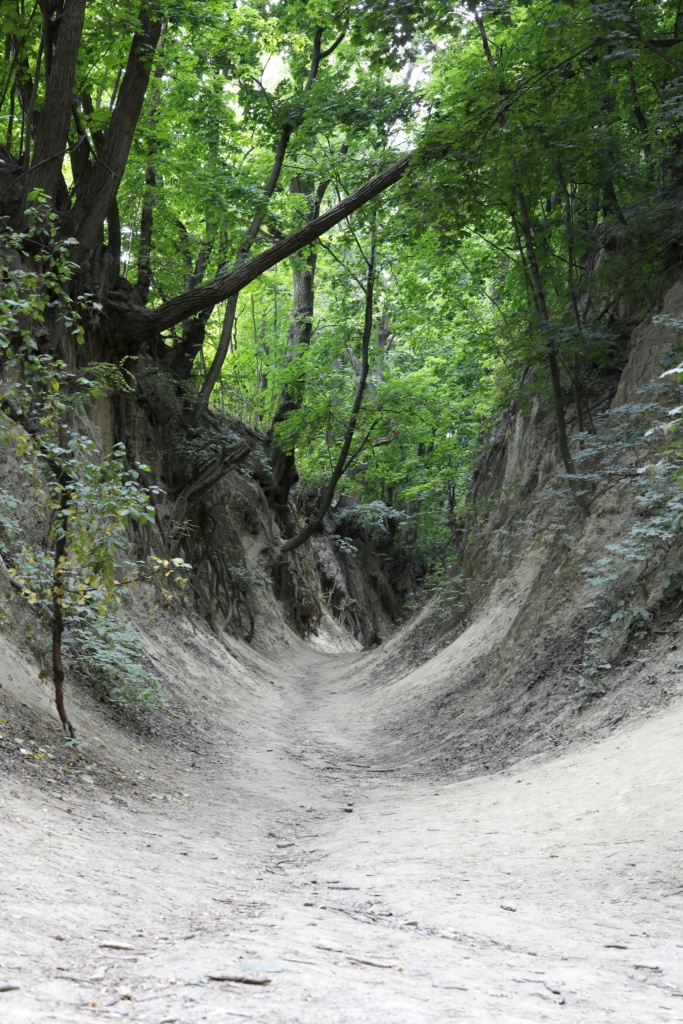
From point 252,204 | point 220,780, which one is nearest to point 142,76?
point 252,204

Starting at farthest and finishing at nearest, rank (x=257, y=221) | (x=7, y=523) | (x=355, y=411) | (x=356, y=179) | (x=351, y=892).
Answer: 1. (x=355, y=411)
2. (x=356, y=179)
3. (x=257, y=221)
4. (x=7, y=523)
5. (x=351, y=892)

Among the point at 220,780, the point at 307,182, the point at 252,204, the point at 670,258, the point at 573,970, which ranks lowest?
the point at 573,970

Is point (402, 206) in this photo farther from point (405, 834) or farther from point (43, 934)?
point (43, 934)

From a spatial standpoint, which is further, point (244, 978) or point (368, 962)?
point (368, 962)

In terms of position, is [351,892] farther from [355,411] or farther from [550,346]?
[355,411]

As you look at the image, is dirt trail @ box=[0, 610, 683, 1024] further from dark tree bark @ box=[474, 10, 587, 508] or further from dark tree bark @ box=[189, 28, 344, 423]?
dark tree bark @ box=[189, 28, 344, 423]

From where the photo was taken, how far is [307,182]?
63.9ft

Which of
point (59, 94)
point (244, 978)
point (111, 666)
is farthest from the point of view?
point (59, 94)

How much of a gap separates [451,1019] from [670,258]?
11.8 m

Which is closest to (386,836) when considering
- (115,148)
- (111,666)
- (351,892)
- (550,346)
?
(351,892)

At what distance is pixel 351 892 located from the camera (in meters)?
4.40

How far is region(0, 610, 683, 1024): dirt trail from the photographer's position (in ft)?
8.49

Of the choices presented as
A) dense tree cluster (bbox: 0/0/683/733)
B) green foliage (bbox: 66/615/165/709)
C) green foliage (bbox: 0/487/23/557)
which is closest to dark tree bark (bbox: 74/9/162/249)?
dense tree cluster (bbox: 0/0/683/733)

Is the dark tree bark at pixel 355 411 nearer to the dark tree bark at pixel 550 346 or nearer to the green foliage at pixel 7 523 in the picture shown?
the dark tree bark at pixel 550 346
